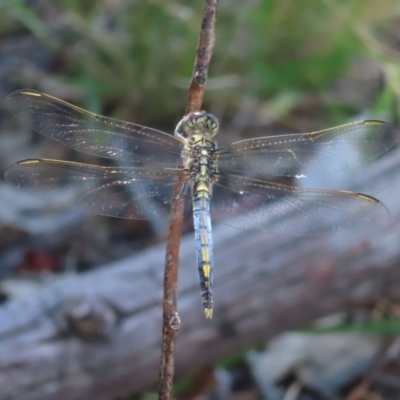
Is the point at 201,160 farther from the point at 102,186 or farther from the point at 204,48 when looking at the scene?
the point at 204,48

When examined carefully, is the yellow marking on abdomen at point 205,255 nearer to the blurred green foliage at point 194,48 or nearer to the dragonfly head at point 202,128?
the dragonfly head at point 202,128

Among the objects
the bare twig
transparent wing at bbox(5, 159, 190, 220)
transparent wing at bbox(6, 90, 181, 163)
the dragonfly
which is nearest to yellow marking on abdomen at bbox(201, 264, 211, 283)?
the dragonfly

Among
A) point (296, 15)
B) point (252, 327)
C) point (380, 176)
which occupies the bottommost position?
point (252, 327)

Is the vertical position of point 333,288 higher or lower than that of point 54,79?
lower

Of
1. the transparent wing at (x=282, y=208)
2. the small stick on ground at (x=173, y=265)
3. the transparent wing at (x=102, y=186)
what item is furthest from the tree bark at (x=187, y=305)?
the small stick on ground at (x=173, y=265)

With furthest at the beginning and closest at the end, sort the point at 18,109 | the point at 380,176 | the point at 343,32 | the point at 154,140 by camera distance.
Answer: the point at 343,32
the point at 380,176
the point at 154,140
the point at 18,109

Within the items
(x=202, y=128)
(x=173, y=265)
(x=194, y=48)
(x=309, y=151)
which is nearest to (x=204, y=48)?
→ (x=173, y=265)

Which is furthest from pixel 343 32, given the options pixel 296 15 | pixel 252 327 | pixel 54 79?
pixel 252 327

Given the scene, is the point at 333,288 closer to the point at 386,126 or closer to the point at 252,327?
the point at 252,327
